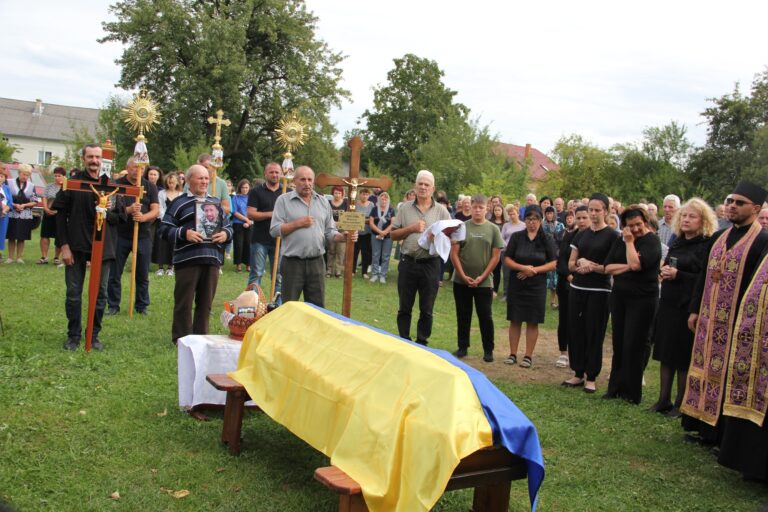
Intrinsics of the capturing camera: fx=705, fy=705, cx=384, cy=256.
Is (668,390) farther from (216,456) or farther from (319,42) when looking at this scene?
(319,42)

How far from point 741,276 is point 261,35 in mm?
37772

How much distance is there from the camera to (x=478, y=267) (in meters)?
9.11

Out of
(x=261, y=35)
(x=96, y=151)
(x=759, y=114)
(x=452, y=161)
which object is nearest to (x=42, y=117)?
(x=261, y=35)

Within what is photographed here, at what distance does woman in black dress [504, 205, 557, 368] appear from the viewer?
8.84 meters

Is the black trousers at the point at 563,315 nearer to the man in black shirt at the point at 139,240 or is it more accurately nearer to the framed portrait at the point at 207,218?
the framed portrait at the point at 207,218

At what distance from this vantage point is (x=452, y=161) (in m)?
31.2

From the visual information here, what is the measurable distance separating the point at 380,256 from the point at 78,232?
9.39 m

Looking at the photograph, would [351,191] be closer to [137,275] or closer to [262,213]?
[262,213]

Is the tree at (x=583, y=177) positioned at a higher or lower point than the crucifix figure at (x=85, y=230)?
higher

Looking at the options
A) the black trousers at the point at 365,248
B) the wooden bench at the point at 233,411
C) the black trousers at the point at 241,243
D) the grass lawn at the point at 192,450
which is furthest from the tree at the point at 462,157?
the wooden bench at the point at 233,411

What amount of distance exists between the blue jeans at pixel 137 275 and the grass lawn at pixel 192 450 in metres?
1.75

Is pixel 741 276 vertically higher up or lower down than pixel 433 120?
lower down

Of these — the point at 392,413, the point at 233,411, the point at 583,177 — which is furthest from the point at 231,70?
the point at 392,413

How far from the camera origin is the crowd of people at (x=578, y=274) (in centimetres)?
580
